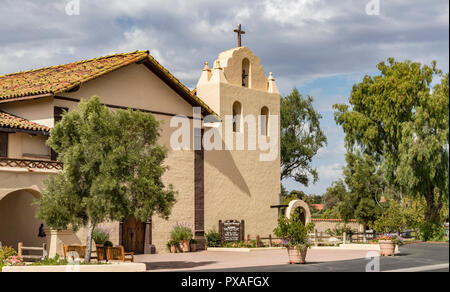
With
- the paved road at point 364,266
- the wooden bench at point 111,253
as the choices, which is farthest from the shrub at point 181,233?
the paved road at point 364,266

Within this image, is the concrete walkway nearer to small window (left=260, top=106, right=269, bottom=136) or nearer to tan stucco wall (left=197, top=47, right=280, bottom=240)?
tan stucco wall (left=197, top=47, right=280, bottom=240)

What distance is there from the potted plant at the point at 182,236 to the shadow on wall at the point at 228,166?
4.16 m

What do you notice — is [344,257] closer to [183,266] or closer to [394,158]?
[183,266]

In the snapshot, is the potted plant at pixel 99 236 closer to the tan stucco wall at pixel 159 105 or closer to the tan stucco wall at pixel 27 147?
the tan stucco wall at pixel 159 105

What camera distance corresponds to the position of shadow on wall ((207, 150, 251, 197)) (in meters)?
35.4

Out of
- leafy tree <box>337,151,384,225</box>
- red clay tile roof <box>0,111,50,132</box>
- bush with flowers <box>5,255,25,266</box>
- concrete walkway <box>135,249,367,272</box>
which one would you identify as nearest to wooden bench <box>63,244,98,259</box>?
bush with flowers <box>5,255,25,266</box>

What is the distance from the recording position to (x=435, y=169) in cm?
3831

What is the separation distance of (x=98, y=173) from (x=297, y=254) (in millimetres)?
7932

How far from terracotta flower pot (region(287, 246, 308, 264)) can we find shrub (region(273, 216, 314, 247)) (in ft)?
0.51

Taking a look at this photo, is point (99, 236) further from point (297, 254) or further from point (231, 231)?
point (297, 254)

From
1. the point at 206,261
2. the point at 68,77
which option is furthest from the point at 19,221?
the point at 206,261

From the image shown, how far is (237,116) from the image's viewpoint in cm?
3716

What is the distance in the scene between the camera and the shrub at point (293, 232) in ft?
77.5
